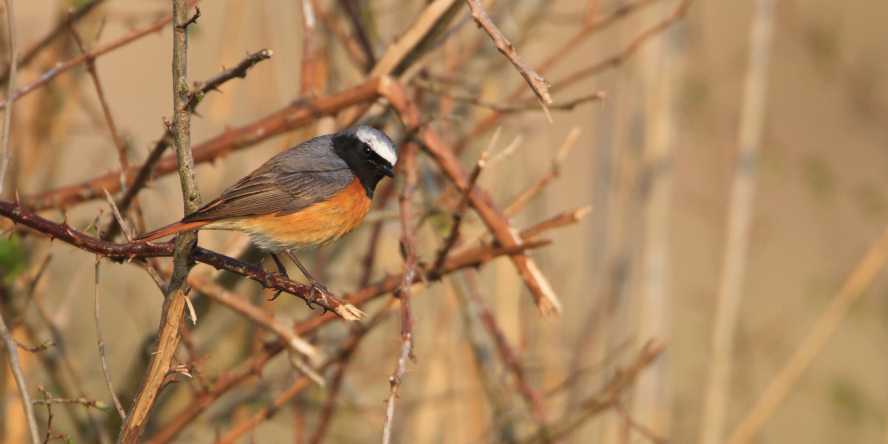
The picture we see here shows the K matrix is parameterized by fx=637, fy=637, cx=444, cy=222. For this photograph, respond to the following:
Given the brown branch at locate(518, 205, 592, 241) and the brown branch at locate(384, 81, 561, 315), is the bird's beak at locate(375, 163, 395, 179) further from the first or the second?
the brown branch at locate(518, 205, 592, 241)

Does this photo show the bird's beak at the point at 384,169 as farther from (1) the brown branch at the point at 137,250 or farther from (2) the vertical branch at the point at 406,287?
(1) the brown branch at the point at 137,250

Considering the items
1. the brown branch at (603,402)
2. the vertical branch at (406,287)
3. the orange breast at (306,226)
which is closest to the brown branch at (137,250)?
the vertical branch at (406,287)

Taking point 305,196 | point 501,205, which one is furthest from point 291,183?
point 501,205

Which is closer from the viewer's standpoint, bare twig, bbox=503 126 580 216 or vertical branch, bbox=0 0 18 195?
vertical branch, bbox=0 0 18 195

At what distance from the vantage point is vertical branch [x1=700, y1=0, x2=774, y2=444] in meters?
4.07

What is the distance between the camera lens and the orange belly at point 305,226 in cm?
248

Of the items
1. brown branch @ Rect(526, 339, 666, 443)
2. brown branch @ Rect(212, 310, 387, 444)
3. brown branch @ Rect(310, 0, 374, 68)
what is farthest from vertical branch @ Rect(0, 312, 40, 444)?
brown branch @ Rect(310, 0, 374, 68)

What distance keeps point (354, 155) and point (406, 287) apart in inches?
38.1

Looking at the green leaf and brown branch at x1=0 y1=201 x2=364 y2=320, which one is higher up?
the green leaf

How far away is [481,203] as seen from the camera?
2.43 m

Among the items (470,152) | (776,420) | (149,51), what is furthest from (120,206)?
(776,420)

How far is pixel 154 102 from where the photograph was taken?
5801 millimetres

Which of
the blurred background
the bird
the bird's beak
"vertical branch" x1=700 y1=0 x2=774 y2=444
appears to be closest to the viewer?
the bird

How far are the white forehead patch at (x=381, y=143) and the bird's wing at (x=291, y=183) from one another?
5.7 inches
